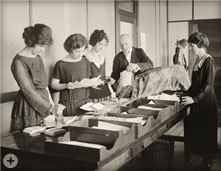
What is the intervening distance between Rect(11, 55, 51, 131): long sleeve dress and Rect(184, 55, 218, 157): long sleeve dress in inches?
65.6

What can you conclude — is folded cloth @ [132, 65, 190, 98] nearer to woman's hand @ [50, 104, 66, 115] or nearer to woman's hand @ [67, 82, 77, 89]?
woman's hand @ [67, 82, 77, 89]

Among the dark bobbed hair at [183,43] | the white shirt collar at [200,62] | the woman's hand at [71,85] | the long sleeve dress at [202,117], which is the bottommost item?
the long sleeve dress at [202,117]

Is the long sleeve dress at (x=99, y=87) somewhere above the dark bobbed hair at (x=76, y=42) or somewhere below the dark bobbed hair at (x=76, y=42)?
below

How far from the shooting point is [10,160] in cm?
188

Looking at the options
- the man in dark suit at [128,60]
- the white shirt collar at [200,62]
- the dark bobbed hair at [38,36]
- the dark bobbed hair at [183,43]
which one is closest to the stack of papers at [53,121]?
the dark bobbed hair at [38,36]

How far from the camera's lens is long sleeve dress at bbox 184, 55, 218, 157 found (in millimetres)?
3196

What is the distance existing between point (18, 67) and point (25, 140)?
0.60m

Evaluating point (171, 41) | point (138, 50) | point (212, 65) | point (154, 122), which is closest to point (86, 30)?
point (138, 50)

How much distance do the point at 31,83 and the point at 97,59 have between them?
112 centimetres

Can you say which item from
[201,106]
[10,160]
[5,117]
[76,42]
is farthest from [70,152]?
[201,106]

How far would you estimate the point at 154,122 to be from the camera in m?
2.44

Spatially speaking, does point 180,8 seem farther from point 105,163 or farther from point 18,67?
point 105,163

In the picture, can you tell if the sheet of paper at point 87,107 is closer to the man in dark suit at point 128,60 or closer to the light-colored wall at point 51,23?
the light-colored wall at point 51,23

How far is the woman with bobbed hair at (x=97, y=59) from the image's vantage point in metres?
3.25
